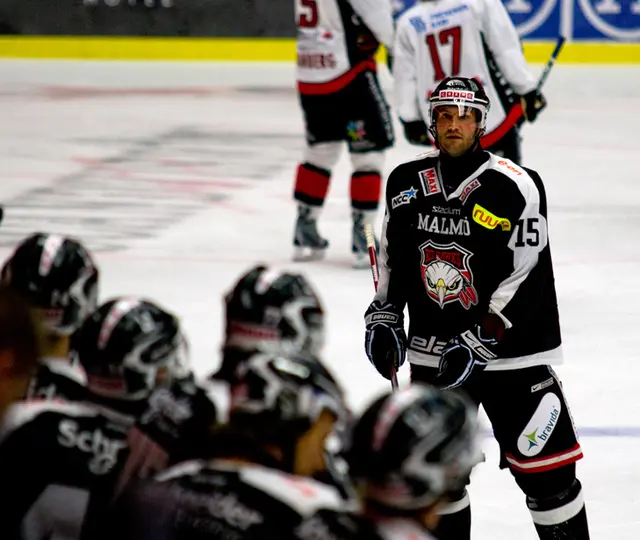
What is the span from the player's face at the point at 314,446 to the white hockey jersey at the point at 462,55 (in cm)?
416

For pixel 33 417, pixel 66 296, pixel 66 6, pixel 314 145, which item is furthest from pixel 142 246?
pixel 66 6

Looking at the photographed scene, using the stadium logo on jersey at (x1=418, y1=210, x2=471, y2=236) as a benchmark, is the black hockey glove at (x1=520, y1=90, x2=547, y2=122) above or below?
below

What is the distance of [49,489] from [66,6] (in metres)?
11.3

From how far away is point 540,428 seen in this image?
138 inches

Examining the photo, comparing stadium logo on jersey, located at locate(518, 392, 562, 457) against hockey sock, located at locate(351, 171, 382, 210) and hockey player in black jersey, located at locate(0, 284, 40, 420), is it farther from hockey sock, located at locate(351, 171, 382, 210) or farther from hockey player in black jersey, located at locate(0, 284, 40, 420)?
hockey sock, located at locate(351, 171, 382, 210)

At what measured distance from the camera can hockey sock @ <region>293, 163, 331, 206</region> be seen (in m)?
7.16

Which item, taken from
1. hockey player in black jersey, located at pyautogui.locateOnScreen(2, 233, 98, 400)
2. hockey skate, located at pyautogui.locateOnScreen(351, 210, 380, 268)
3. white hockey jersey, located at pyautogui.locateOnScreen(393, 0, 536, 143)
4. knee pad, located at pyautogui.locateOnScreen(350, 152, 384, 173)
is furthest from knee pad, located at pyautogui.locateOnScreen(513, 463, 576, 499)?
knee pad, located at pyautogui.locateOnScreen(350, 152, 384, 173)

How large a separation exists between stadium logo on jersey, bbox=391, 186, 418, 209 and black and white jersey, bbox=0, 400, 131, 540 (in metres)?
1.39

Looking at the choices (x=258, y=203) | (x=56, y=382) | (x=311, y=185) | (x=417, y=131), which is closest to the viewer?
(x=56, y=382)

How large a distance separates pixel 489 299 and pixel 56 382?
1229 mm

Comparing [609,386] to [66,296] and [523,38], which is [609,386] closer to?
[66,296]

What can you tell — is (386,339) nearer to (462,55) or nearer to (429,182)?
(429,182)

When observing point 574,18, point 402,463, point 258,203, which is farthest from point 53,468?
point 574,18

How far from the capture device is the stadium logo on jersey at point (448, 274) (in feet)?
11.7
